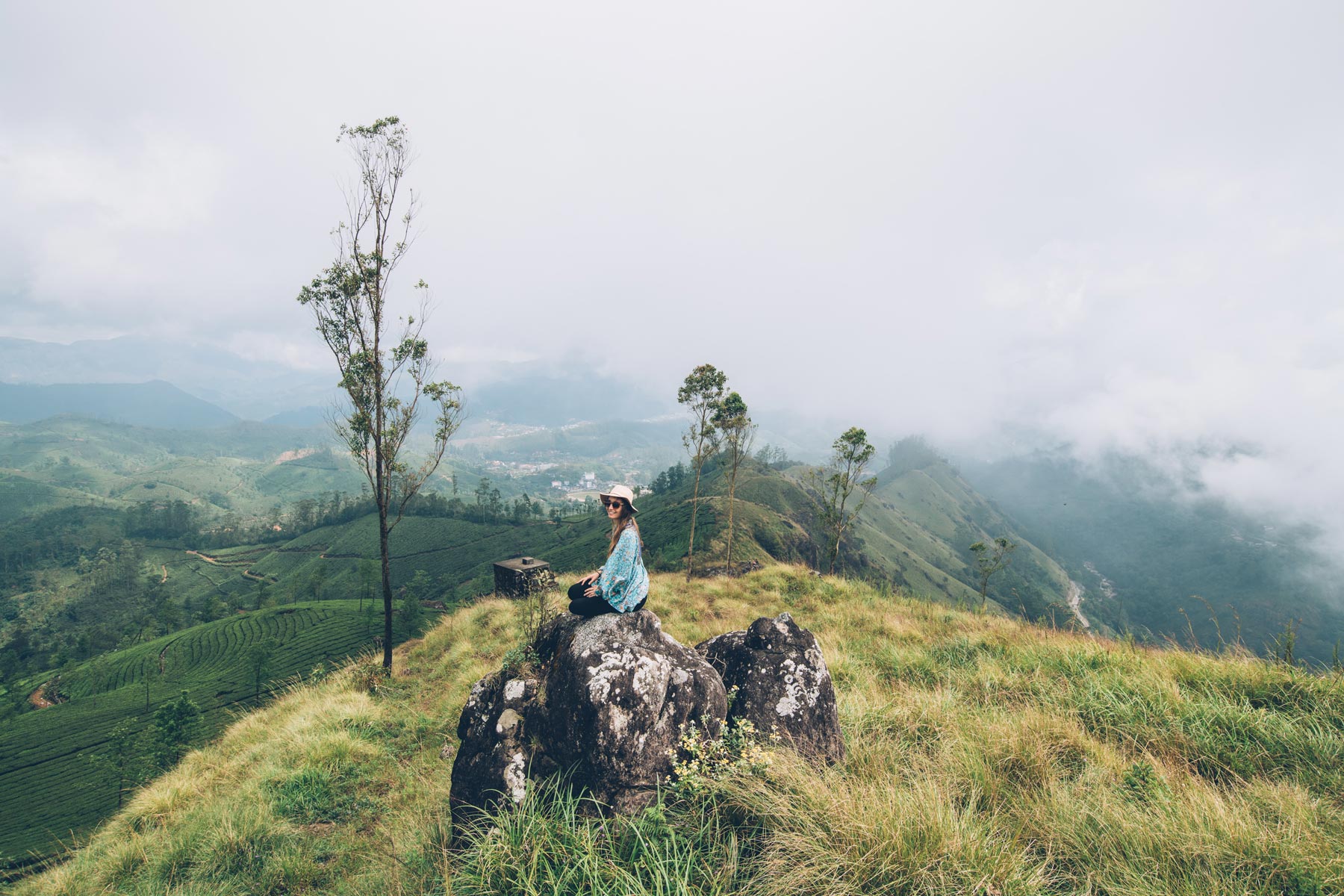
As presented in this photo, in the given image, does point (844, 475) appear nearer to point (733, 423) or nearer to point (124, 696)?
point (733, 423)

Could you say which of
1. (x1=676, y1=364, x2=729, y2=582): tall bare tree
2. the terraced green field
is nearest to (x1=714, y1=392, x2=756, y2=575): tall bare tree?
(x1=676, y1=364, x2=729, y2=582): tall bare tree

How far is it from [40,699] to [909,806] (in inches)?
4426

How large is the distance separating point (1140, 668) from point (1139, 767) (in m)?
3.27

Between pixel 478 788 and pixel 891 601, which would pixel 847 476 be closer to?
pixel 891 601

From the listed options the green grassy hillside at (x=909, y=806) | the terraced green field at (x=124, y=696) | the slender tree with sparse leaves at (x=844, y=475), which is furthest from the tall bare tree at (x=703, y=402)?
the terraced green field at (x=124, y=696)

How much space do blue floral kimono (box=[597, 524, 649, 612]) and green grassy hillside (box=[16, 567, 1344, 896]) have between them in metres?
2.04

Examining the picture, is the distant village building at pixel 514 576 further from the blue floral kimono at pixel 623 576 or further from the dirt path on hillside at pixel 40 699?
the dirt path on hillside at pixel 40 699

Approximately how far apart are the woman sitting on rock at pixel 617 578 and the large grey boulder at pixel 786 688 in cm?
154

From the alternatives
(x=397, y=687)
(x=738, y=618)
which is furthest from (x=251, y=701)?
(x=738, y=618)

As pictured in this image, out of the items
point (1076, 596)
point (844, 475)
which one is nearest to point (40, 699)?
point (844, 475)

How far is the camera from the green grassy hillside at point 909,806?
3.27m

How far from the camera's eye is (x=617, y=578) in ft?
18.8

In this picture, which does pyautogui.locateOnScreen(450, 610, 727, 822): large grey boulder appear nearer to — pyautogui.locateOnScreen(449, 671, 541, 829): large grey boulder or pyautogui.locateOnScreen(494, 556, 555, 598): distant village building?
pyautogui.locateOnScreen(449, 671, 541, 829): large grey boulder

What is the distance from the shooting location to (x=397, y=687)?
40.1ft
